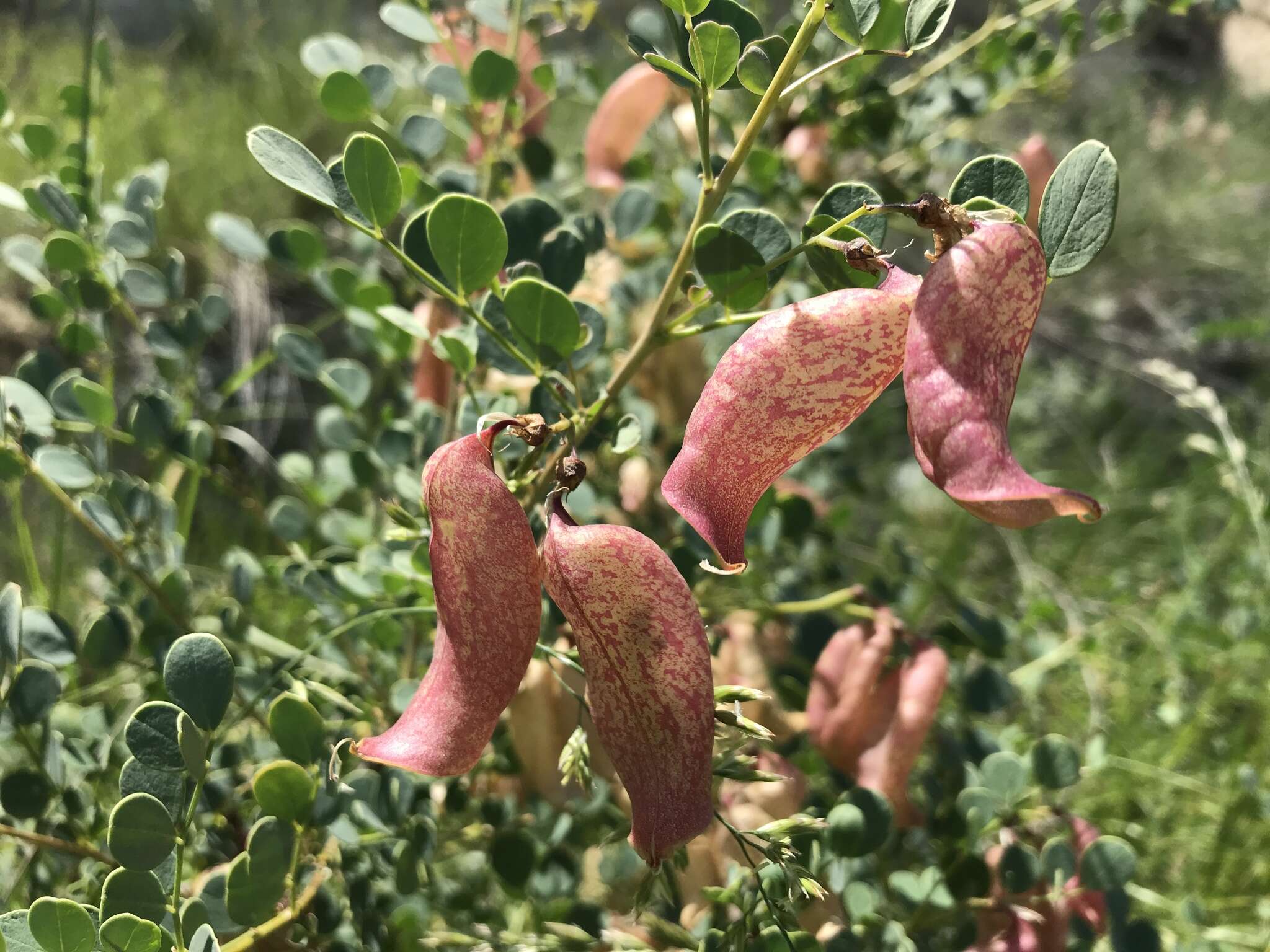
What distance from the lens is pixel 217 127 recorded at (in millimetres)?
2025

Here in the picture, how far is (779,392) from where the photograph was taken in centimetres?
29

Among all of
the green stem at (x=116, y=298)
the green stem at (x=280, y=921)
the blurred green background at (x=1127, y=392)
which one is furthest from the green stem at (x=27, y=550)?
the blurred green background at (x=1127, y=392)

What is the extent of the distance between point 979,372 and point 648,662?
0.12 meters

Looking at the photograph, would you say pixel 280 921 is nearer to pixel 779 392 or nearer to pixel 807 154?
pixel 779 392

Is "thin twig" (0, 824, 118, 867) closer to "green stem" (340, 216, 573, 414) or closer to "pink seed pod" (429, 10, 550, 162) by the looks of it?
"green stem" (340, 216, 573, 414)

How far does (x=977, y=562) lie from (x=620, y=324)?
1.11 metres

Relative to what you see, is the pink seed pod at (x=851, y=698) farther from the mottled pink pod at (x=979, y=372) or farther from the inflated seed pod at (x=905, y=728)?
the mottled pink pod at (x=979, y=372)

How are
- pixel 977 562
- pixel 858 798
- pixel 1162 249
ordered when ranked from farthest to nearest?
1. pixel 1162 249
2. pixel 977 562
3. pixel 858 798

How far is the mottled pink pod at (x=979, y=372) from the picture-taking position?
0.83 feet

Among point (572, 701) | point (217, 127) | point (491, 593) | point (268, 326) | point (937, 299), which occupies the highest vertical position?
point (937, 299)

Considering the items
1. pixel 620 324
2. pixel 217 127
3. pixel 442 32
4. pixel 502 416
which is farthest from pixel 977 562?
pixel 217 127

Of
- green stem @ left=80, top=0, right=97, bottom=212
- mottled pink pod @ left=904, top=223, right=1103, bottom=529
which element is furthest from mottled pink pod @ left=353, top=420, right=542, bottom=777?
green stem @ left=80, top=0, right=97, bottom=212

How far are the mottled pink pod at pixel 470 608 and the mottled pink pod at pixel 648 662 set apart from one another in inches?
0.5

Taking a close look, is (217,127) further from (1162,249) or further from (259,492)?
(1162,249)
